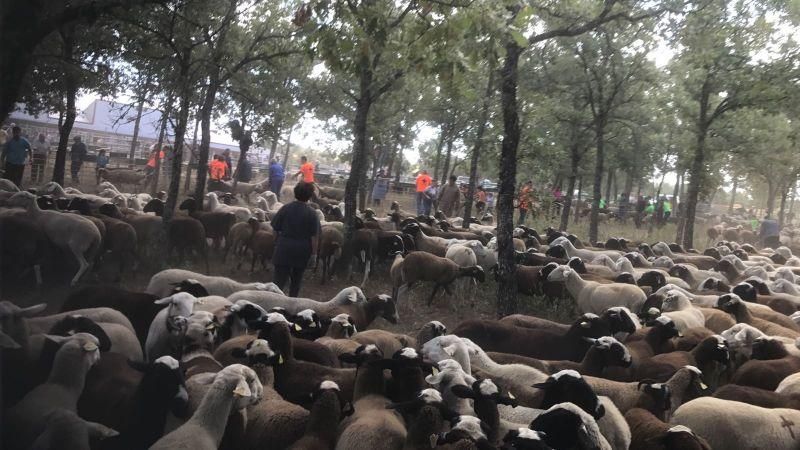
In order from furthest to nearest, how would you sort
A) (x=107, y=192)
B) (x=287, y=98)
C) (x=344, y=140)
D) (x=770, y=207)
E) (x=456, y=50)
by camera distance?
(x=344, y=140), (x=770, y=207), (x=107, y=192), (x=287, y=98), (x=456, y=50)

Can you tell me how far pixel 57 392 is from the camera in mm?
4902

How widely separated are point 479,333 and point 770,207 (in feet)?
128

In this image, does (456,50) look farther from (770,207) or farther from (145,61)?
(770,207)

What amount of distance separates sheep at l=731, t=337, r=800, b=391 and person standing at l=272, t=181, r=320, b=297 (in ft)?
19.0

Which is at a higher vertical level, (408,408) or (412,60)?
(412,60)

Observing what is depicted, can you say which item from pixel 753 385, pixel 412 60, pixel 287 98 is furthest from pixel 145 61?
pixel 753 385

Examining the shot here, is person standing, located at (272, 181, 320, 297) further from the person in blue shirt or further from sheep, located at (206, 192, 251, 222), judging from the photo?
the person in blue shirt

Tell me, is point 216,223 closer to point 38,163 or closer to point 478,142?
point 478,142

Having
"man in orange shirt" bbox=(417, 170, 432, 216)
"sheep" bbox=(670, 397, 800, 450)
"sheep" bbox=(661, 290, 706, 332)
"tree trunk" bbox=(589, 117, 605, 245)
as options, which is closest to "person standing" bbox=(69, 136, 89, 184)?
"man in orange shirt" bbox=(417, 170, 432, 216)

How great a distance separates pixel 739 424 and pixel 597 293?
5.42 meters

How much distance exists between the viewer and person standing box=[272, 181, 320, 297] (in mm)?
9375

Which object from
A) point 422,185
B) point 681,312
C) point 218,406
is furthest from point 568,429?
point 422,185

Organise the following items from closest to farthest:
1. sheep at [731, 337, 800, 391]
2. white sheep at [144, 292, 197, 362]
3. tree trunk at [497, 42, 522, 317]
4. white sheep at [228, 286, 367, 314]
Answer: white sheep at [144, 292, 197, 362]
sheep at [731, 337, 800, 391]
white sheep at [228, 286, 367, 314]
tree trunk at [497, 42, 522, 317]

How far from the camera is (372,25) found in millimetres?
5941
